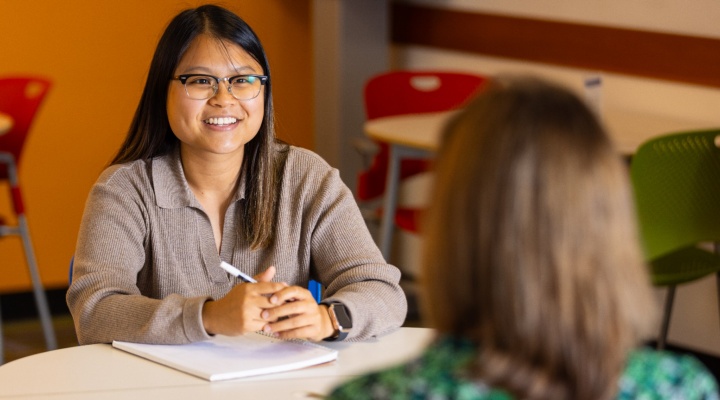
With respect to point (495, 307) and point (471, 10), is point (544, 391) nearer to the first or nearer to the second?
point (495, 307)

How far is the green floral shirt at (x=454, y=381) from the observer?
3.09 feet

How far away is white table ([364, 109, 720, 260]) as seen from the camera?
3.79m

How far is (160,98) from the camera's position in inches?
86.3

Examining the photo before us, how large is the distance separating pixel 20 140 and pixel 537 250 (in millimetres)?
3684

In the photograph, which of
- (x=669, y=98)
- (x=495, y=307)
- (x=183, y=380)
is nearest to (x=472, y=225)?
(x=495, y=307)

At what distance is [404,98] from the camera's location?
464cm

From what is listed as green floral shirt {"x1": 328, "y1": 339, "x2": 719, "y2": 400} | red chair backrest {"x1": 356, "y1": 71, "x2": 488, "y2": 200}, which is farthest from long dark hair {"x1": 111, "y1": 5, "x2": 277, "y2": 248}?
red chair backrest {"x1": 356, "y1": 71, "x2": 488, "y2": 200}

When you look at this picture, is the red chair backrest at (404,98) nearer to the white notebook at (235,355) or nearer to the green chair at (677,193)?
the green chair at (677,193)

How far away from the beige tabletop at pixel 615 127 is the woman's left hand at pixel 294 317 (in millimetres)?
1893

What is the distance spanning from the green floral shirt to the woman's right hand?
77 centimetres

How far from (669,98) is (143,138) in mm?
2583

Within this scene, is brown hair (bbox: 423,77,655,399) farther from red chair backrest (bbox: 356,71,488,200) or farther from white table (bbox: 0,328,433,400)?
red chair backrest (bbox: 356,71,488,200)

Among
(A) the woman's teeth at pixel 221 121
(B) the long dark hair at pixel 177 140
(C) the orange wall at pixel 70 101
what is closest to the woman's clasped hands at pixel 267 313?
(B) the long dark hair at pixel 177 140

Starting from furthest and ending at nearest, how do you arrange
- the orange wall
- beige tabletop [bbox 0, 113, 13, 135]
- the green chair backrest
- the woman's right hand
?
1. the orange wall
2. beige tabletop [bbox 0, 113, 13, 135]
3. the green chair backrest
4. the woman's right hand
